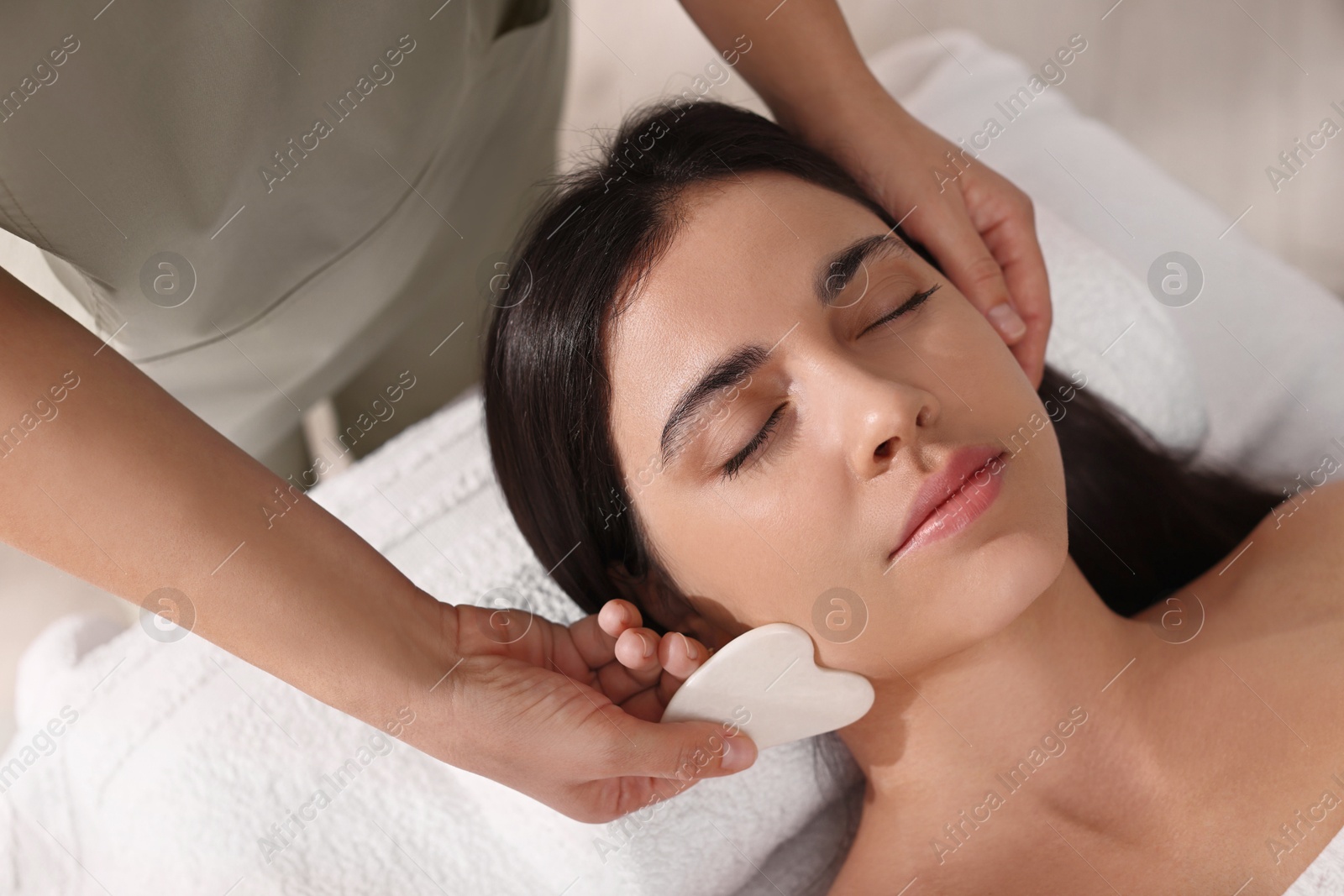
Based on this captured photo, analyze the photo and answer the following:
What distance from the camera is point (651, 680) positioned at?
1186mm

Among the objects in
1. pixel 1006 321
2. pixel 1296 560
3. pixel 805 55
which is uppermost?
pixel 805 55

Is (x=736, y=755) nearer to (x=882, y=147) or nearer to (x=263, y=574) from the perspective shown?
(x=263, y=574)

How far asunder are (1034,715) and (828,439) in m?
0.47

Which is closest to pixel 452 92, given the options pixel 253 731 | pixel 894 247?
pixel 894 247

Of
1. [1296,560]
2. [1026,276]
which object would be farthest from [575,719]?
[1296,560]

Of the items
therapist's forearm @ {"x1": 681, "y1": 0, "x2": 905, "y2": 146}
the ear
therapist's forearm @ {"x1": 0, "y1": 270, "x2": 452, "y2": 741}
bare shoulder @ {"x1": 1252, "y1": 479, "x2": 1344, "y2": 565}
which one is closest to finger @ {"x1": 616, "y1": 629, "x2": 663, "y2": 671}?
the ear

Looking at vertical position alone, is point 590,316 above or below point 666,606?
above

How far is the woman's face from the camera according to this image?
99 cm

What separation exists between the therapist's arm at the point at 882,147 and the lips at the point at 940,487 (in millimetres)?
358

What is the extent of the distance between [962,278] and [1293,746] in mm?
698

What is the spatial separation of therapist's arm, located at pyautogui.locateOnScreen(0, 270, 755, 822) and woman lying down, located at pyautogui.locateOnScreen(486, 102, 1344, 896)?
14 cm

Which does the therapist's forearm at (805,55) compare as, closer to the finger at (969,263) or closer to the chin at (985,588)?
the finger at (969,263)

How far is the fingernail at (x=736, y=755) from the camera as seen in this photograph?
3.62ft

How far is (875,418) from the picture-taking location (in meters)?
0.96
